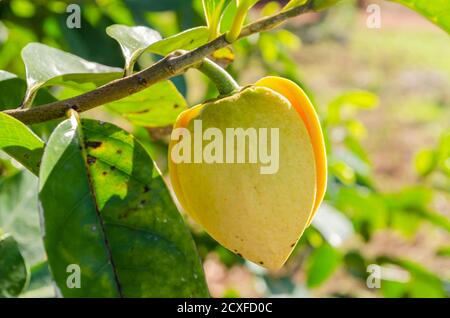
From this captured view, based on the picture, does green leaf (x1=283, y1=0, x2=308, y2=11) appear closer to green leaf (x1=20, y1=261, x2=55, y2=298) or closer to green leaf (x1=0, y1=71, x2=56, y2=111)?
green leaf (x1=0, y1=71, x2=56, y2=111)

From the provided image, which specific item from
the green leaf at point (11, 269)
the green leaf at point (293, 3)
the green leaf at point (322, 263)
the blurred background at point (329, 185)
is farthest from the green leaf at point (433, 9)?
the green leaf at point (322, 263)

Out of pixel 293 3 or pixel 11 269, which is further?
pixel 11 269

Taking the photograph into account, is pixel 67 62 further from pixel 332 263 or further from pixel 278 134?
pixel 332 263

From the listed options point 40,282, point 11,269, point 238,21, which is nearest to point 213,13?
point 238,21

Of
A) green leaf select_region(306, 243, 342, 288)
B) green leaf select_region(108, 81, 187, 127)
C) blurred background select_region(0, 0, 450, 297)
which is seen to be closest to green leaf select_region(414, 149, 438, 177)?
blurred background select_region(0, 0, 450, 297)

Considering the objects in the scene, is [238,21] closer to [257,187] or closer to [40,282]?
[257,187]

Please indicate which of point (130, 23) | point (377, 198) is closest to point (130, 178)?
point (130, 23)
